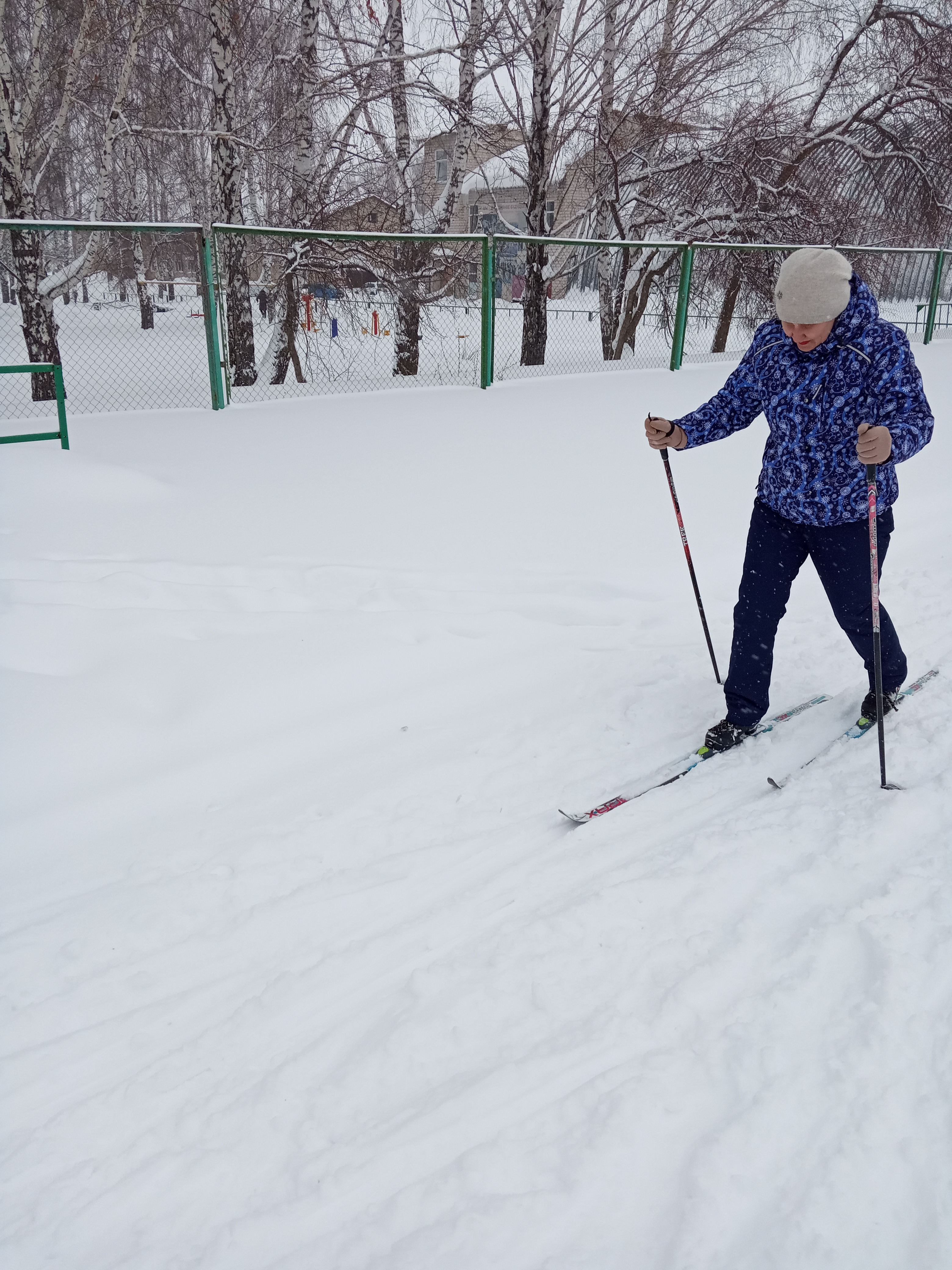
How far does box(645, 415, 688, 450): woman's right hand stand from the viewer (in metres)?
3.18

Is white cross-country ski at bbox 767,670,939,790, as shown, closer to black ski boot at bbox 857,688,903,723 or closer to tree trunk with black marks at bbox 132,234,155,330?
black ski boot at bbox 857,688,903,723

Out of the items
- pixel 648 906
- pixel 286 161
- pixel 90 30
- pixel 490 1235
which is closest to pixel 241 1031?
pixel 490 1235

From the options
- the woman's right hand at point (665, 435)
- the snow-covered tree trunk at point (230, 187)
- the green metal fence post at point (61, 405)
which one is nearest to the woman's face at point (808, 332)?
the woman's right hand at point (665, 435)

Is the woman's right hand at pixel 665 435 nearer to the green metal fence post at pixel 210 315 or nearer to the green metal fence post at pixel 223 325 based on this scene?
the green metal fence post at pixel 210 315

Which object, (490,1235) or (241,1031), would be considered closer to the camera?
(490,1235)

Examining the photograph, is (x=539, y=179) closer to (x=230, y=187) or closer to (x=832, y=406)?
(x=230, y=187)

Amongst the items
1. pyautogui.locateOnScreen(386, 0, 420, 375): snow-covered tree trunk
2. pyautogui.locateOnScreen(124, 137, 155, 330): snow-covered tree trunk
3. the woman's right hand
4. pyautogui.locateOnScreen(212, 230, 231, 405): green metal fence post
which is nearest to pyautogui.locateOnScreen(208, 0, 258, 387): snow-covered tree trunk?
pyautogui.locateOnScreen(212, 230, 231, 405): green metal fence post

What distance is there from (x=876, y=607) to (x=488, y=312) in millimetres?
6976

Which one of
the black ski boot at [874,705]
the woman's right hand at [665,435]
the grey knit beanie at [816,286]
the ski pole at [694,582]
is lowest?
the black ski boot at [874,705]

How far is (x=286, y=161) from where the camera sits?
15.7 metres

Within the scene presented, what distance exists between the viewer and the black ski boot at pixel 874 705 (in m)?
3.34

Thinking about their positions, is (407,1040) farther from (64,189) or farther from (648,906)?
(64,189)

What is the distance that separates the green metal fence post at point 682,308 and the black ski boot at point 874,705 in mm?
8462

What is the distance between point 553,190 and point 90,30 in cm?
919
